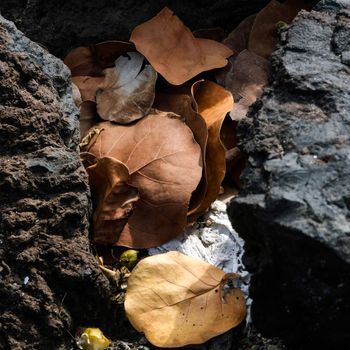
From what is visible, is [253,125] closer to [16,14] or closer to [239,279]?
[239,279]

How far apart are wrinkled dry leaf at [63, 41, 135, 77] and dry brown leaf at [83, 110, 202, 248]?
1.56 ft

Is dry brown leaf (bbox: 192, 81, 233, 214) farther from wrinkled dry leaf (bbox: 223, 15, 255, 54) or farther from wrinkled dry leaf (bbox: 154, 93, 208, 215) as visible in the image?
wrinkled dry leaf (bbox: 223, 15, 255, 54)

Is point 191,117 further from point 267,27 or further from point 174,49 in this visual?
point 267,27

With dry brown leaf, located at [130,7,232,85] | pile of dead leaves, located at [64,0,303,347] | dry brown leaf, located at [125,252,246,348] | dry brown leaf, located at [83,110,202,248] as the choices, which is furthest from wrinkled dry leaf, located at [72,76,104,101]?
dry brown leaf, located at [125,252,246,348]

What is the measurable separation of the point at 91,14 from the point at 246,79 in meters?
0.60

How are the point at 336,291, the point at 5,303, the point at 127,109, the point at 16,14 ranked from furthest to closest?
1. the point at 16,14
2. the point at 127,109
3. the point at 5,303
4. the point at 336,291

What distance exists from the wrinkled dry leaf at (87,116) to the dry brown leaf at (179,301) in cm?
55

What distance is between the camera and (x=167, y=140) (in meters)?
2.48

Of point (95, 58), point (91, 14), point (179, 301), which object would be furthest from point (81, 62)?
point (179, 301)

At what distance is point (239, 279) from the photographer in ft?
7.66

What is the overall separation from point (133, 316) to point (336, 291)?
574 mm

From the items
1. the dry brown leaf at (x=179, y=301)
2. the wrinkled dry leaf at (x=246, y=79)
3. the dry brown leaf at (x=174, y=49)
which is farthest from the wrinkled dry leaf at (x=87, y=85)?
the dry brown leaf at (x=179, y=301)

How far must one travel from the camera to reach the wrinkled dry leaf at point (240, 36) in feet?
9.37

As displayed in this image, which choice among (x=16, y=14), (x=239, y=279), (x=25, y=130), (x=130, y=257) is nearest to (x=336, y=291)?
(x=239, y=279)
